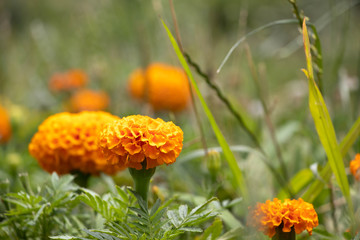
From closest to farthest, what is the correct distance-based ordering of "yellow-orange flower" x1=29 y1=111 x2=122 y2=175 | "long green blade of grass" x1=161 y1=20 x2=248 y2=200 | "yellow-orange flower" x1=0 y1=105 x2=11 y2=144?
"long green blade of grass" x1=161 y1=20 x2=248 y2=200
"yellow-orange flower" x1=29 y1=111 x2=122 y2=175
"yellow-orange flower" x1=0 y1=105 x2=11 y2=144

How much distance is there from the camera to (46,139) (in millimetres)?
775

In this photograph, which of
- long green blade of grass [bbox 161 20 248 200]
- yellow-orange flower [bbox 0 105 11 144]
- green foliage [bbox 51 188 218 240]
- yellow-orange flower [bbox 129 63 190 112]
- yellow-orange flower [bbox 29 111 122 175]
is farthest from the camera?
yellow-orange flower [bbox 129 63 190 112]

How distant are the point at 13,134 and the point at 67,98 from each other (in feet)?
1.77

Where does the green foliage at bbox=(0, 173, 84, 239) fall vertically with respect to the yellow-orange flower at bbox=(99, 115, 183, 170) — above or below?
below

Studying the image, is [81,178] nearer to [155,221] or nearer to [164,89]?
[155,221]

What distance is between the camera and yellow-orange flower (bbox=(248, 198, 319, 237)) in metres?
0.52

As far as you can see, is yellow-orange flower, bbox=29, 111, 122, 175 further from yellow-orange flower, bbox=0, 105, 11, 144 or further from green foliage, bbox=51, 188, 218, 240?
yellow-orange flower, bbox=0, 105, 11, 144

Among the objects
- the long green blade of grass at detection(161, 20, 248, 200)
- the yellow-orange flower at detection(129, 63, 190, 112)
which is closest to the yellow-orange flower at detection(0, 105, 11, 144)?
the yellow-orange flower at detection(129, 63, 190, 112)

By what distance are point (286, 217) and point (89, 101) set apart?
143cm

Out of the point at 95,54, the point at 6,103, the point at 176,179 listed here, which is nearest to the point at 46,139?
the point at 176,179

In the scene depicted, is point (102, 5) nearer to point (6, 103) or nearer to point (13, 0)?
point (6, 103)

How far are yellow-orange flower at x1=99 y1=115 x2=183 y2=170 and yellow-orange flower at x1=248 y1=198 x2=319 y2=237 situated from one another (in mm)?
134

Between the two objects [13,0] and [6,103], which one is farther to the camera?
[13,0]

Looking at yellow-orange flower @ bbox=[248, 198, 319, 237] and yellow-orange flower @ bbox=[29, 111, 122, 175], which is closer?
yellow-orange flower @ bbox=[248, 198, 319, 237]
